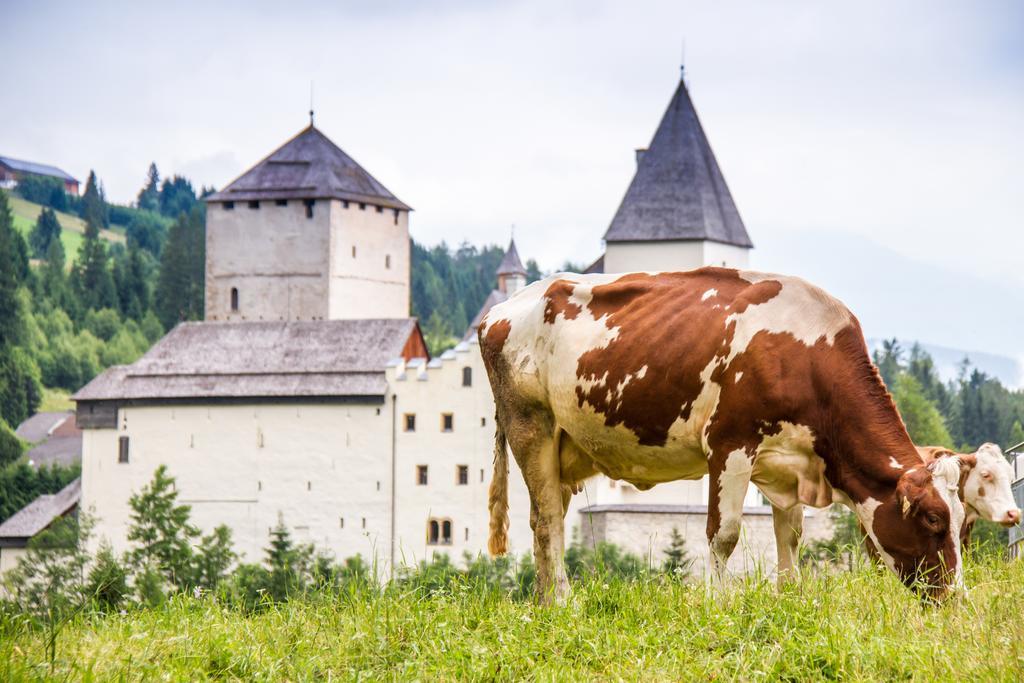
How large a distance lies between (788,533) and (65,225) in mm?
158958

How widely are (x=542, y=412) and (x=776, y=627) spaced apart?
1.69 meters

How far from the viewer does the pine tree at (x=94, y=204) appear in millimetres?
160500

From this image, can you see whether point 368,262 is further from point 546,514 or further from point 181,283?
point 546,514

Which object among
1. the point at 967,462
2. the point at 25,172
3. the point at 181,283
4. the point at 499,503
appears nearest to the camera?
the point at 967,462

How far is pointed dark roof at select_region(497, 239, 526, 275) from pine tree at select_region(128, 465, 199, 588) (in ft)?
112

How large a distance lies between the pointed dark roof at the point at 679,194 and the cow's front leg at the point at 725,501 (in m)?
48.6

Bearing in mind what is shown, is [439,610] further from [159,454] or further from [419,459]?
[159,454]

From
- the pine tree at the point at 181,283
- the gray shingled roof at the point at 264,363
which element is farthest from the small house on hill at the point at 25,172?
the gray shingled roof at the point at 264,363

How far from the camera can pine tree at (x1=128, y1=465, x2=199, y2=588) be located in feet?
167

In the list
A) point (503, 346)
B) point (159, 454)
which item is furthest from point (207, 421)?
point (503, 346)

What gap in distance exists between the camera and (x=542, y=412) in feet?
21.4

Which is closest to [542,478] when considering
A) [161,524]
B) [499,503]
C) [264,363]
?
[499,503]

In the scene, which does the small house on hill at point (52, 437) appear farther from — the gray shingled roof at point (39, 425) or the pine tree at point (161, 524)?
the pine tree at point (161, 524)

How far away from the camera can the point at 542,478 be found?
6.50 metres
